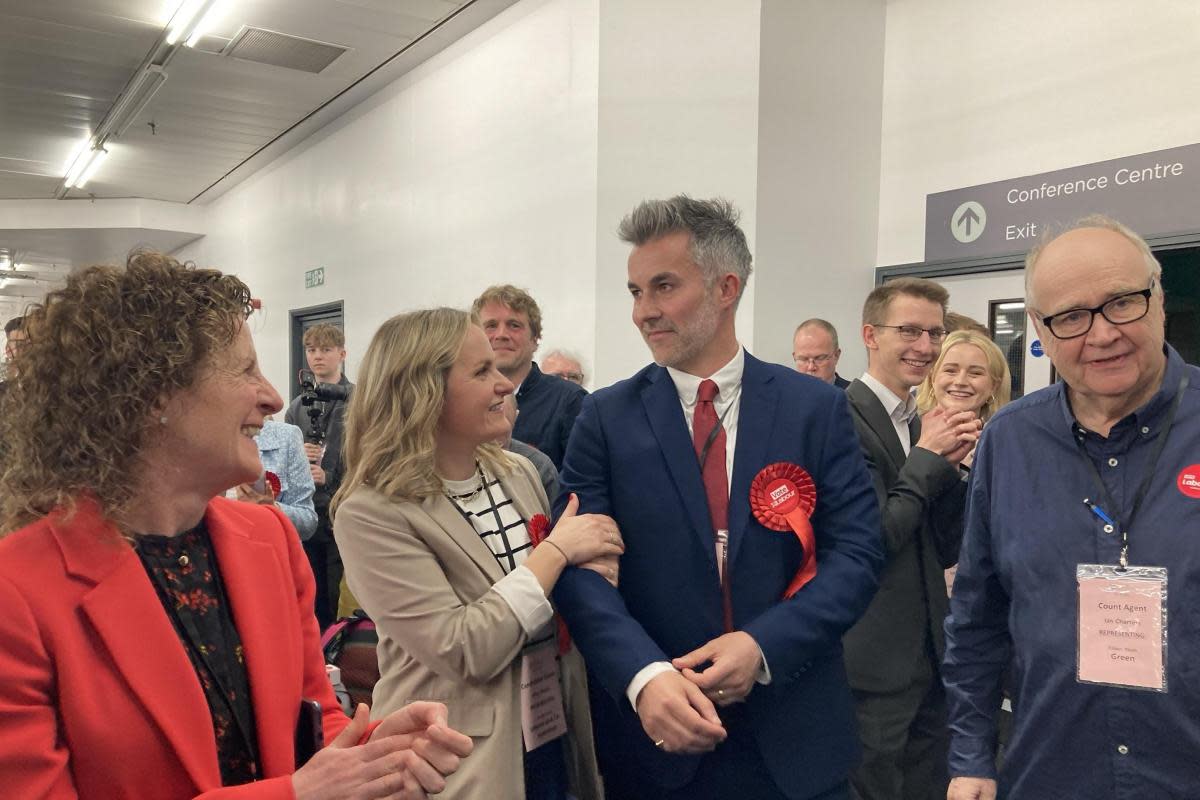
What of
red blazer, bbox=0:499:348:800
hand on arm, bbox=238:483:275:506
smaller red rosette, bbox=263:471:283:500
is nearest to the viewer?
red blazer, bbox=0:499:348:800

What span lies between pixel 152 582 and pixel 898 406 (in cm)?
194

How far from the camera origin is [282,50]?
21.6ft

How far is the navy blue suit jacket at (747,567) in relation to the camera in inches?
61.6

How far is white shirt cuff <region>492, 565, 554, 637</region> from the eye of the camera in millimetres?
1650

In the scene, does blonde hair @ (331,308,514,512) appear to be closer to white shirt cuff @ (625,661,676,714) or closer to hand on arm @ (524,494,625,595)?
hand on arm @ (524,494,625,595)

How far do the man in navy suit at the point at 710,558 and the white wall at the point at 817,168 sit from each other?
2784 mm

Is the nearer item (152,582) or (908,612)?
(152,582)

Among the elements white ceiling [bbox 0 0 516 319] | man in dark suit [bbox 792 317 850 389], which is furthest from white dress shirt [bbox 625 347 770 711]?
white ceiling [bbox 0 0 516 319]

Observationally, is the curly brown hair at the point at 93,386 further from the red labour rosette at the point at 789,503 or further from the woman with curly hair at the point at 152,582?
the red labour rosette at the point at 789,503

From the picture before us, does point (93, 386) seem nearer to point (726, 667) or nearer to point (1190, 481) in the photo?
point (726, 667)

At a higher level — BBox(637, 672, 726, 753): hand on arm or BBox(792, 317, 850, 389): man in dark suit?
BBox(792, 317, 850, 389): man in dark suit

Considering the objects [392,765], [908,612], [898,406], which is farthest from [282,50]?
[392,765]

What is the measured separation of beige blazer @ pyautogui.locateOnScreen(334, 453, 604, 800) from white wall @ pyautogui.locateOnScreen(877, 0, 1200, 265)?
12.2 feet

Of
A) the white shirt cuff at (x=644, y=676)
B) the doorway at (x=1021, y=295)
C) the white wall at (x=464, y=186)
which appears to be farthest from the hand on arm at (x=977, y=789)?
the white wall at (x=464, y=186)
